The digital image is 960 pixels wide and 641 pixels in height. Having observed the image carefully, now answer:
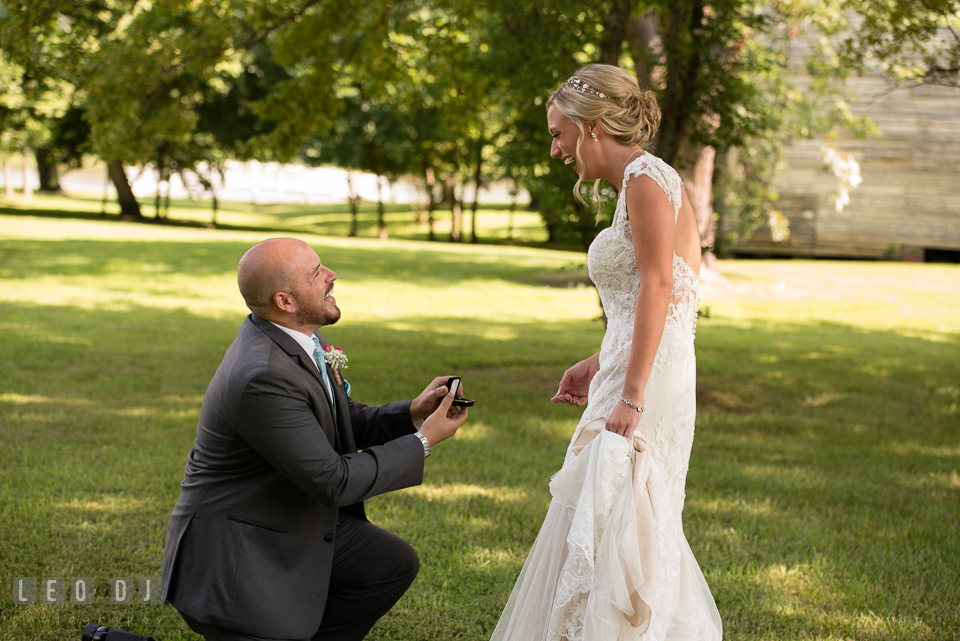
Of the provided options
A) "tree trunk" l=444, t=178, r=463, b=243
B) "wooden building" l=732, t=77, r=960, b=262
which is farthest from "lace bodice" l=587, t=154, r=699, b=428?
"tree trunk" l=444, t=178, r=463, b=243

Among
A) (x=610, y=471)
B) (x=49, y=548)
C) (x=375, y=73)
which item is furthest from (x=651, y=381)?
(x=375, y=73)

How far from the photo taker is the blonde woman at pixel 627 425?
2.80 metres

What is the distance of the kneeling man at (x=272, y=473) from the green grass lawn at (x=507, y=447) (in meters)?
1.25

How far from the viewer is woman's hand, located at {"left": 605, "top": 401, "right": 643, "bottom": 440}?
2836 mm

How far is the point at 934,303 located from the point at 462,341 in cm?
1190

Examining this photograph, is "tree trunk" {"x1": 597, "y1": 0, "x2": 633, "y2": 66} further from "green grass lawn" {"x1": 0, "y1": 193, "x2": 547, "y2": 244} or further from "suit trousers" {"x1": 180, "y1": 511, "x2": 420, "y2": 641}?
"green grass lawn" {"x1": 0, "y1": 193, "x2": 547, "y2": 244}

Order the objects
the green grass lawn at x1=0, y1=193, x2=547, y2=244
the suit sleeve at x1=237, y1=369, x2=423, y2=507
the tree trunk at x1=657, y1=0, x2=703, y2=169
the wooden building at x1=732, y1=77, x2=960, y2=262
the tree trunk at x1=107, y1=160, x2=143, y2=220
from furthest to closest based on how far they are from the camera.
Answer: the green grass lawn at x1=0, y1=193, x2=547, y2=244 < the tree trunk at x1=107, y1=160, x2=143, y2=220 < the wooden building at x1=732, y1=77, x2=960, y2=262 < the tree trunk at x1=657, y1=0, x2=703, y2=169 < the suit sleeve at x1=237, y1=369, x2=423, y2=507

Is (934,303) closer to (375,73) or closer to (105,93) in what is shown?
(375,73)

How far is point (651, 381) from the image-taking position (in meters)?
2.99

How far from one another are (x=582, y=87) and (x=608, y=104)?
0.12 metres

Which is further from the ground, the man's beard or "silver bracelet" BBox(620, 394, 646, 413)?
the man's beard

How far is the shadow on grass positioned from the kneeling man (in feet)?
4.13

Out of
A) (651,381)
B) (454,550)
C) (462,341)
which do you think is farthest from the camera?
(462,341)

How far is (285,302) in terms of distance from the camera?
2.77 meters
